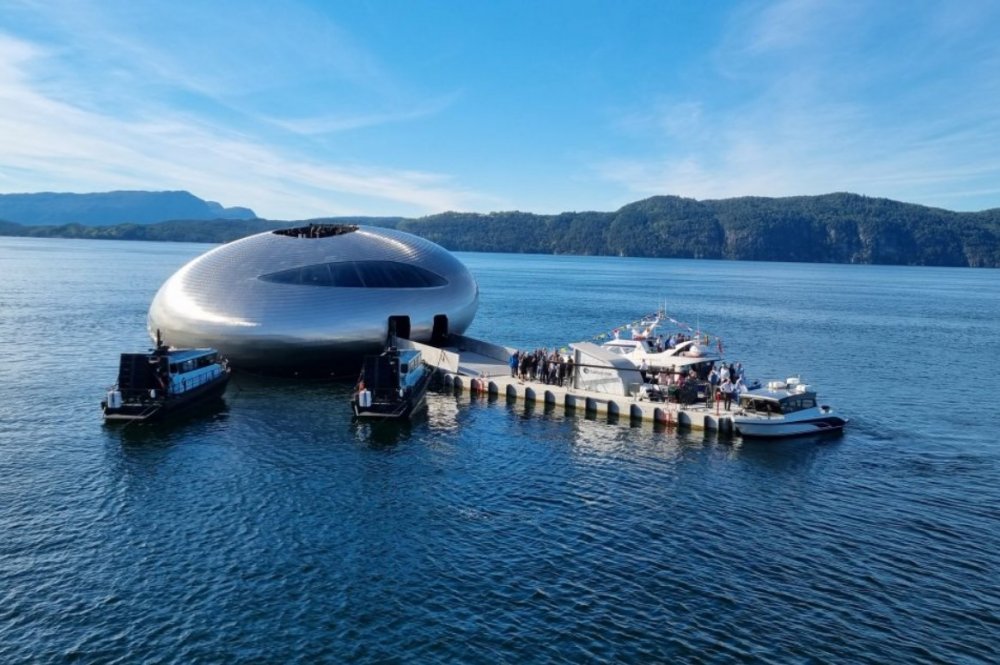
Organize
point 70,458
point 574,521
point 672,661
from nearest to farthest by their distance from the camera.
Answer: point 672,661 < point 574,521 < point 70,458

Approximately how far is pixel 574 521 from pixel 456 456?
9264 millimetres

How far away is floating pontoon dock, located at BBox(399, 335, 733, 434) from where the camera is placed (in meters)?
40.2

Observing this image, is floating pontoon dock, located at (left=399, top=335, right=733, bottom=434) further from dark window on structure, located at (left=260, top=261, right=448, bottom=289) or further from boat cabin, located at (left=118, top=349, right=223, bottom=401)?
boat cabin, located at (left=118, top=349, right=223, bottom=401)

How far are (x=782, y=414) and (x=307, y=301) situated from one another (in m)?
31.0

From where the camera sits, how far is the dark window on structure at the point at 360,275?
49.3m

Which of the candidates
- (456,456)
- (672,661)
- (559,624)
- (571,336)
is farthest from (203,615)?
(571,336)

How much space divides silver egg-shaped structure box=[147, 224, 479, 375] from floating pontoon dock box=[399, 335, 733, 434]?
3.19 metres

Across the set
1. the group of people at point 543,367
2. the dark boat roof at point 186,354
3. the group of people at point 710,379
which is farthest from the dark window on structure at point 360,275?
the group of people at point 710,379

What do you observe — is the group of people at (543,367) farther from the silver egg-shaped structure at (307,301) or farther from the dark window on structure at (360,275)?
the dark window on structure at (360,275)

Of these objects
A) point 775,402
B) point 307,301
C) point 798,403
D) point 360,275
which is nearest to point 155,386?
point 307,301

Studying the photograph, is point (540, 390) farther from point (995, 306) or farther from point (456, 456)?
point (995, 306)

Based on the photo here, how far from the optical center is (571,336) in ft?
260

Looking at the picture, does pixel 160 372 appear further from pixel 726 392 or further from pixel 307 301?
pixel 726 392

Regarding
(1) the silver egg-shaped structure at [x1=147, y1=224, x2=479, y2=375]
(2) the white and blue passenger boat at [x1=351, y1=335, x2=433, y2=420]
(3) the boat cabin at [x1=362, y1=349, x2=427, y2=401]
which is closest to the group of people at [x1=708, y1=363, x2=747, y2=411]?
(2) the white and blue passenger boat at [x1=351, y1=335, x2=433, y2=420]
